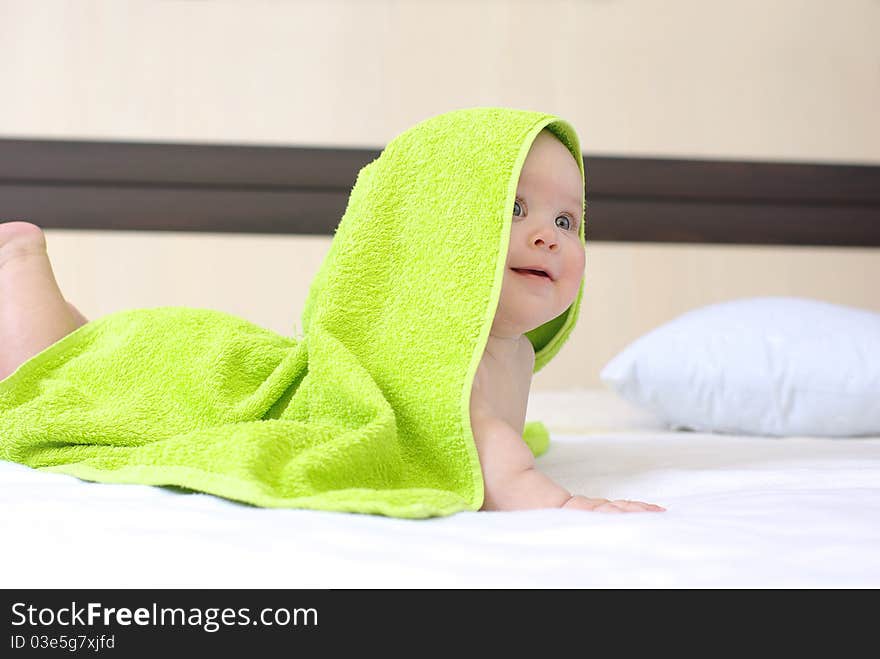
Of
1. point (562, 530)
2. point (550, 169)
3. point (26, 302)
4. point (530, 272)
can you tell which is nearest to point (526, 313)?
point (530, 272)

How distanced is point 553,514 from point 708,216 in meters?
1.76

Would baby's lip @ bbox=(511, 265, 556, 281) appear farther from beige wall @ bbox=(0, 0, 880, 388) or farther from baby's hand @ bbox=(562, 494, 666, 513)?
beige wall @ bbox=(0, 0, 880, 388)

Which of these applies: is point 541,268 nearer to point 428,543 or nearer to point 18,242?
point 428,543

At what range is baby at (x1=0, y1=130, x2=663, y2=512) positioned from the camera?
818 millimetres

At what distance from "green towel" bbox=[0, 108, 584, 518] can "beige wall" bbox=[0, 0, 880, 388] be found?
1156mm

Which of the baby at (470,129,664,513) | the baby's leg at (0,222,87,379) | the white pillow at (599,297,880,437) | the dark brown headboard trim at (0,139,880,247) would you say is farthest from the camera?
the dark brown headboard trim at (0,139,880,247)

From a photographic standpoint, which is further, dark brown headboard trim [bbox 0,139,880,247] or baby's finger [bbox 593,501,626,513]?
dark brown headboard trim [bbox 0,139,880,247]

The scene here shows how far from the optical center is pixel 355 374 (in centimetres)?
86


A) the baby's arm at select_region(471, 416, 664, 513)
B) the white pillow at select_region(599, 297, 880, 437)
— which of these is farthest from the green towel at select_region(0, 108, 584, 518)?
the white pillow at select_region(599, 297, 880, 437)

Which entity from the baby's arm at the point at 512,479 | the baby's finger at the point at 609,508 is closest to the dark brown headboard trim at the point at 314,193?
→ the baby's arm at the point at 512,479

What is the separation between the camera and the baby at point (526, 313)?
82 cm

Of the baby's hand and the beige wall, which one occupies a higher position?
the beige wall

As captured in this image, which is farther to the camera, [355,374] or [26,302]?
[26,302]

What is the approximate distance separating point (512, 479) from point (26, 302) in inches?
26.1
